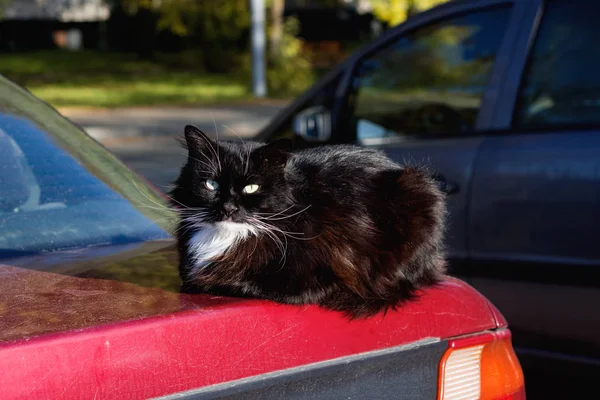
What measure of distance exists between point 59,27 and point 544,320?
42757 mm

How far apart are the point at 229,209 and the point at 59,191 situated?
74cm

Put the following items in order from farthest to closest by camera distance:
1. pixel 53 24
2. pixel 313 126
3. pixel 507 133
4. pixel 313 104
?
pixel 53 24
pixel 313 104
pixel 313 126
pixel 507 133

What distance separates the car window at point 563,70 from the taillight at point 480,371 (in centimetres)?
218

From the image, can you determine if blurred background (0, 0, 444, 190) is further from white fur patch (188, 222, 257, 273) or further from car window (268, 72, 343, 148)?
white fur patch (188, 222, 257, 273)

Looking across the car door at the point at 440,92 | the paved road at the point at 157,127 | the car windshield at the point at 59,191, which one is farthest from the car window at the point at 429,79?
the paved road at the point at 157,127

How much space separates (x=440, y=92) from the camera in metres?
5.01

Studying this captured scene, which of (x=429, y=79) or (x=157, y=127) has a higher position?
(x=429, y=79)

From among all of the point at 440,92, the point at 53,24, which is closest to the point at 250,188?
the point at 440,92

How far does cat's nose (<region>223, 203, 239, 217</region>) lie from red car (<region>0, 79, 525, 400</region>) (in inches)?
8.5

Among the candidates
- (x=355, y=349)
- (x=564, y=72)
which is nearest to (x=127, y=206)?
(x=355, y=349)

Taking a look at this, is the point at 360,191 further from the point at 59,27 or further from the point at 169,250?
the point at 59,27

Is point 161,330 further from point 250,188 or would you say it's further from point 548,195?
point 548,195

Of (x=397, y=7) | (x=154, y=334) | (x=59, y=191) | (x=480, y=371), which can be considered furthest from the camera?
(x=397, y=7)

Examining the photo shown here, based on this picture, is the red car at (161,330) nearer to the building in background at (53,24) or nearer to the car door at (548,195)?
the car door at (548,195)
